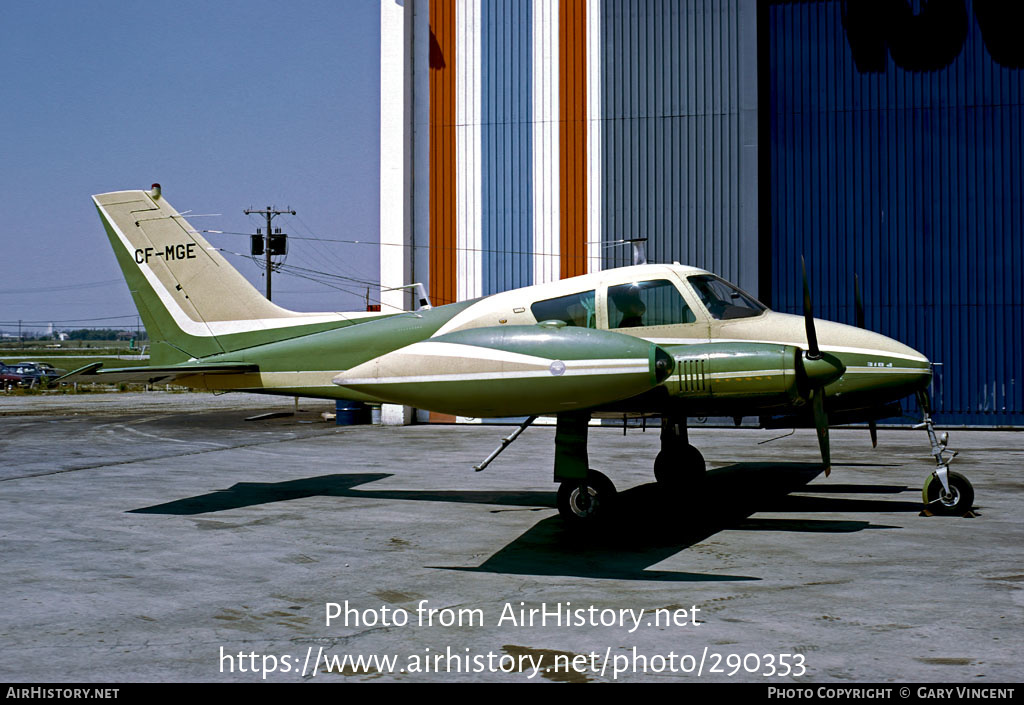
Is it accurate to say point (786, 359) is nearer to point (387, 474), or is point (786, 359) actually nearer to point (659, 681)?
point (659, 681)

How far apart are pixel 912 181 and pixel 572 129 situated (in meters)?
10.3

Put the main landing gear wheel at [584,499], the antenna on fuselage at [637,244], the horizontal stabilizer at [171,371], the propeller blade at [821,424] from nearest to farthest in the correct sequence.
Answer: the propeller blade at [821,424] < the main landing gear wheel at [584,499] < the horizontal stabilizer at [171,371] < the antenna on fuselage at [637,244]

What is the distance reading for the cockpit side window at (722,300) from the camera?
12180mm

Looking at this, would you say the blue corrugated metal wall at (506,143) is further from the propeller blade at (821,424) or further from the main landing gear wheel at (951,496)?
the propeller blade at (821,424)

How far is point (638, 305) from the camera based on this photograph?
12.2 metres

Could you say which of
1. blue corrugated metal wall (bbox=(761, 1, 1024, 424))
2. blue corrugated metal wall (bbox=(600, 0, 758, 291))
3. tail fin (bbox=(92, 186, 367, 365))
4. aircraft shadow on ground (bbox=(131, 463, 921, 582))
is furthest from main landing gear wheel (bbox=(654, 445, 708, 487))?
blue corrugated metal wall (bbox=(761, 1, 1024, 424))

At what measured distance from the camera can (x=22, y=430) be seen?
27250 millimetres

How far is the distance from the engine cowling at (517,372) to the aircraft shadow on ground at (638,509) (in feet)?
5.45

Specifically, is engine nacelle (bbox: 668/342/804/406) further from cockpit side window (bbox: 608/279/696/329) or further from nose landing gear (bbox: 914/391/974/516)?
nose landing gear (bbox: 914/391/974/516)

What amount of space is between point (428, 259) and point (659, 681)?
2453 cm

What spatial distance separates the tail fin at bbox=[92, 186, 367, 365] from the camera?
14.6 meters

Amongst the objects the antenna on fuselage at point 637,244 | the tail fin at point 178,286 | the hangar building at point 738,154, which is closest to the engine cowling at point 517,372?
the tail fin at point 178,286

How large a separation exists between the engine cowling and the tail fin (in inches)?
174
